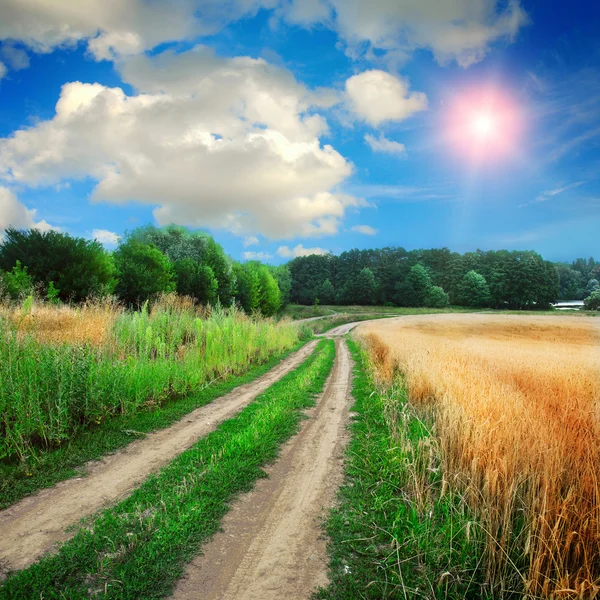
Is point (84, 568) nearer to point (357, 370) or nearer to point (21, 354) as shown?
point (21, 354)

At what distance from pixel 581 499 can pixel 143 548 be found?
163 inches

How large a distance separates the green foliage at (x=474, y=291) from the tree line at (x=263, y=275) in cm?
24

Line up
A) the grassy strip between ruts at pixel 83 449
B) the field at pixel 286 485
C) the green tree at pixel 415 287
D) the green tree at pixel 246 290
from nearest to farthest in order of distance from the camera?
the field at pixel 286 485 < the grassy strip between ruts at pixel 83 449 < the green tree at pixel 246 290 < the green tree at pixel 415 287

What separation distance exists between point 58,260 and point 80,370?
74.2 feet

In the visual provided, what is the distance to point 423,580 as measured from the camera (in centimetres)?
315

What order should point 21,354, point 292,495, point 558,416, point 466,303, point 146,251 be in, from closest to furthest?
point 292,495
point 558,416
point 21,354
point 146,251
point 466,303

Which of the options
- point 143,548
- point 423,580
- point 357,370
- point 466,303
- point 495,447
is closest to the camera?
point 423,580

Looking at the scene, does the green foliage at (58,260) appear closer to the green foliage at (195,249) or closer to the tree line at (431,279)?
the green foliage at (195,249)

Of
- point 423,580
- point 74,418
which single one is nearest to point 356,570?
point 423,580

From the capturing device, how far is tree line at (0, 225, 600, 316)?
25344 millimetres

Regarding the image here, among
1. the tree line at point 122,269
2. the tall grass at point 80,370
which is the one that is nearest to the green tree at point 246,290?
the tree line at point 122,269

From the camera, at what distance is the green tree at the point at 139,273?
3281cm

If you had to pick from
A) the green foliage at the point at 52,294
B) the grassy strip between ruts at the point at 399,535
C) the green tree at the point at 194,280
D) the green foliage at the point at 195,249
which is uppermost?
the green foliage at the point at 195,249

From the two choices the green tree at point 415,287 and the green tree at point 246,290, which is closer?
the green tree at point 246,290
